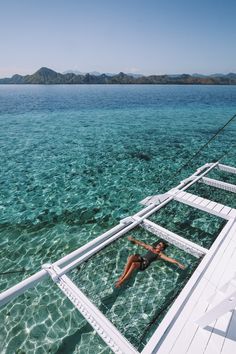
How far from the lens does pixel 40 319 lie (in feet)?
22.1

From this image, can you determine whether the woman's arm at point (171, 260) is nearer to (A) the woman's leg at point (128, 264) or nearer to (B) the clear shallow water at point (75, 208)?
(B) the clear shallow water at point (75, 208)

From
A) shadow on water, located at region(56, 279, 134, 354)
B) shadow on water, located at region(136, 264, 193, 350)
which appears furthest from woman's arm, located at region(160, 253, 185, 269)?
shadow on water, located at region(56, 279, 134, 354)

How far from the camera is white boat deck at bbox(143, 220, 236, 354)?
4.45m

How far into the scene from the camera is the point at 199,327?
4.83 metres

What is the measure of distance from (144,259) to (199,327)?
350 centimetres

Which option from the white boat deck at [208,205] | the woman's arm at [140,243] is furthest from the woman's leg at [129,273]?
the white boat deck at [208,205]

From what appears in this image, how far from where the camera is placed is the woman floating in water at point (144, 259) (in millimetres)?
7769

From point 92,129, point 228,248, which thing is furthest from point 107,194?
point 92,129

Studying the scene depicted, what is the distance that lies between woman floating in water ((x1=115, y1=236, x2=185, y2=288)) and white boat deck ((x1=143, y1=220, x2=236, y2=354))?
231cm

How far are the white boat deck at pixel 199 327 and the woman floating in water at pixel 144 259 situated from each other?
7.57ft

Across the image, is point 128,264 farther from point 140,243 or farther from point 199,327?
point 199,327

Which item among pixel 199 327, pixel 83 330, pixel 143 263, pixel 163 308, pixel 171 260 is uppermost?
pixel 199 327

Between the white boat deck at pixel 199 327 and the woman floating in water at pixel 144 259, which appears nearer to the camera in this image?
the white boat deck at pixel 199 327

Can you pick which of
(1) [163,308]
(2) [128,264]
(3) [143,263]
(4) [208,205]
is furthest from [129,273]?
(4) [208,205]
